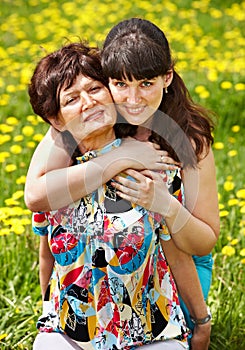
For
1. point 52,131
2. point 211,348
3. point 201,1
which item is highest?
point 52,131

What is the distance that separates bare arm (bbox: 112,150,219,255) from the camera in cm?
200

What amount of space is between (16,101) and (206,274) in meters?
2.71

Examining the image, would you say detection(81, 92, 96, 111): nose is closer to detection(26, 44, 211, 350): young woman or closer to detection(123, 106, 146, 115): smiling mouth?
detection(26, 44, 211, 350): young woman

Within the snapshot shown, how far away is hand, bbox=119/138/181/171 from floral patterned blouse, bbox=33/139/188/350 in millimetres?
44

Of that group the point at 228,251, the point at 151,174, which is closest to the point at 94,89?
the point at 151,174

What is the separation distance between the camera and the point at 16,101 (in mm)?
4840

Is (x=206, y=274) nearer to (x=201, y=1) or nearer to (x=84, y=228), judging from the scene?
(x=84, y=228)

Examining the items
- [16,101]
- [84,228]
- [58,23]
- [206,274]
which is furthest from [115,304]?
[58,23]

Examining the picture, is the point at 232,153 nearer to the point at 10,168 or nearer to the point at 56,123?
the point at 10,168

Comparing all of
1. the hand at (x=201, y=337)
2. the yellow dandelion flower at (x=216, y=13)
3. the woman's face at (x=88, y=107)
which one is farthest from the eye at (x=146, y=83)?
the yellow dandelion flower at (x=216, y=13)

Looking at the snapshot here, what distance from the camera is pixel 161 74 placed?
1973 mm

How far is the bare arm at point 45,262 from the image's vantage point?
232cm

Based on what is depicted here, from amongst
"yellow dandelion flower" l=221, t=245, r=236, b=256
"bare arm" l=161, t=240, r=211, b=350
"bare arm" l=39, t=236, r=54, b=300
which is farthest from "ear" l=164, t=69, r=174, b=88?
"yellow dandelion flower" l=221, t=245, r=236, b=256

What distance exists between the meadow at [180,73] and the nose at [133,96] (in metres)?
0.46
